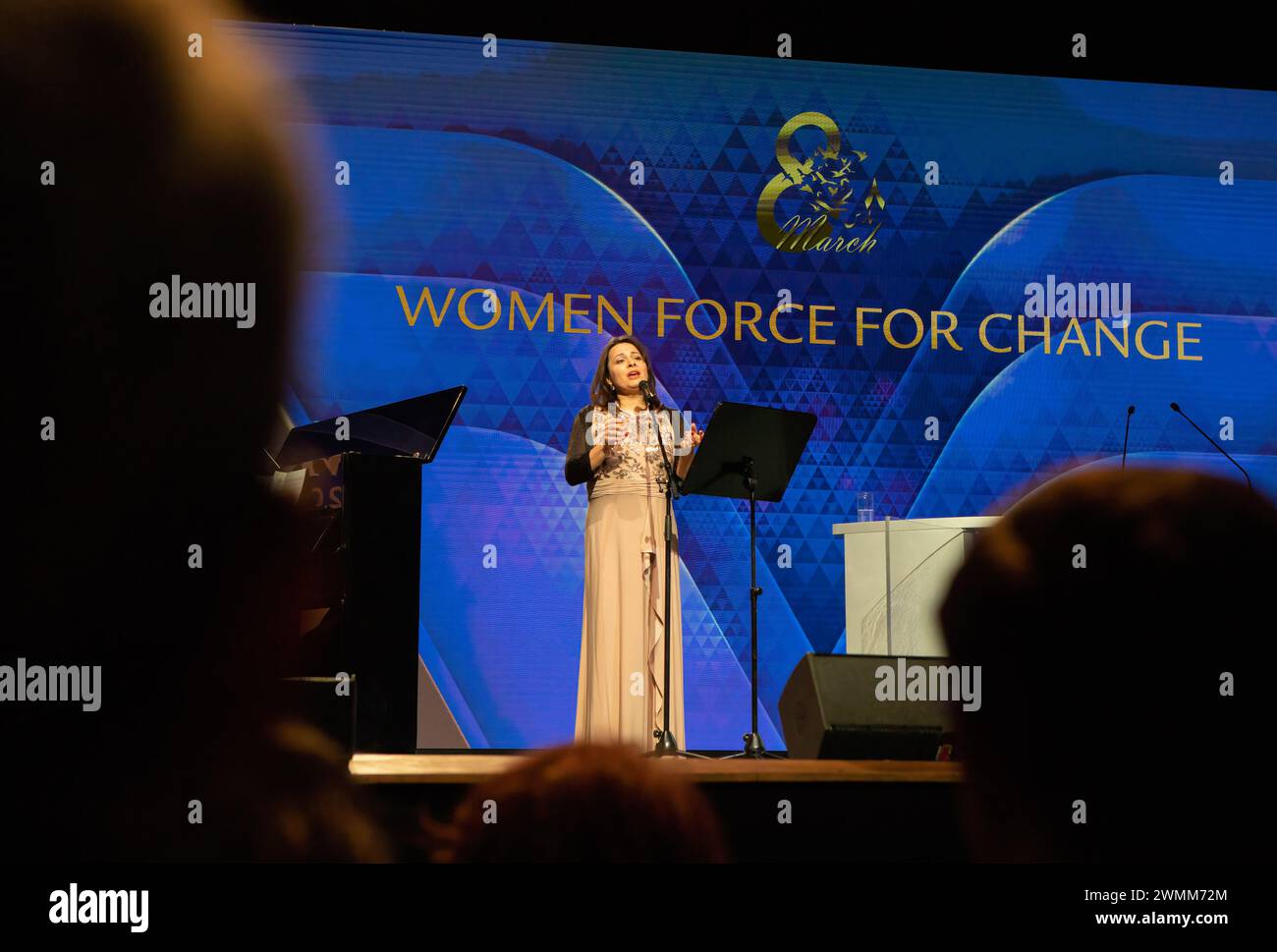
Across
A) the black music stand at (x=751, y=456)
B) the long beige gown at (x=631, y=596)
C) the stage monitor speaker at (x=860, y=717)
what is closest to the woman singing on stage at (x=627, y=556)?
the long beige gown at (x=631, y=596)

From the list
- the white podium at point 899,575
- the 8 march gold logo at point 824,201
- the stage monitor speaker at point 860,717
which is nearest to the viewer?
the stage monitor speaker at point 860,717

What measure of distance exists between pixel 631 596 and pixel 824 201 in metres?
2.21

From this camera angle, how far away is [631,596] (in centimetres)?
459

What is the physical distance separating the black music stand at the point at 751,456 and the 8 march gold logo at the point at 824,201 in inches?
74.3

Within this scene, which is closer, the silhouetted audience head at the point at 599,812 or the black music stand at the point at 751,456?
the silhouetted audience head at the point at 599,812

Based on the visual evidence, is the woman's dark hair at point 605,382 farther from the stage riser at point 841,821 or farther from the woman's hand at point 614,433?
the stage riser at point 841,821

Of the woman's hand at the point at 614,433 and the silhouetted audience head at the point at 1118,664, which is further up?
the woman's hand at the point at 614,433

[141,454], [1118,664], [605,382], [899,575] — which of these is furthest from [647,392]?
[1118,664]

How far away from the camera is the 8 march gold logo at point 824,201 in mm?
5793

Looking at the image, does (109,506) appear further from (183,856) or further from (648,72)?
(648,72)

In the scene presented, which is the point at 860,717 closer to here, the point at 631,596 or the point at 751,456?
the point at 751,456

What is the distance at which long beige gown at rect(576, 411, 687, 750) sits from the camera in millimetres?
4539

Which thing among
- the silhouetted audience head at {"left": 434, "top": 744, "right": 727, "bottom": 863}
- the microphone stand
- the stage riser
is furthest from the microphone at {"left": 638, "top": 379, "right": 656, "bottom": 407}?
the silhouetted audience head at {"left": 434, "top": 744, "right": 727, "bottom": 863}
